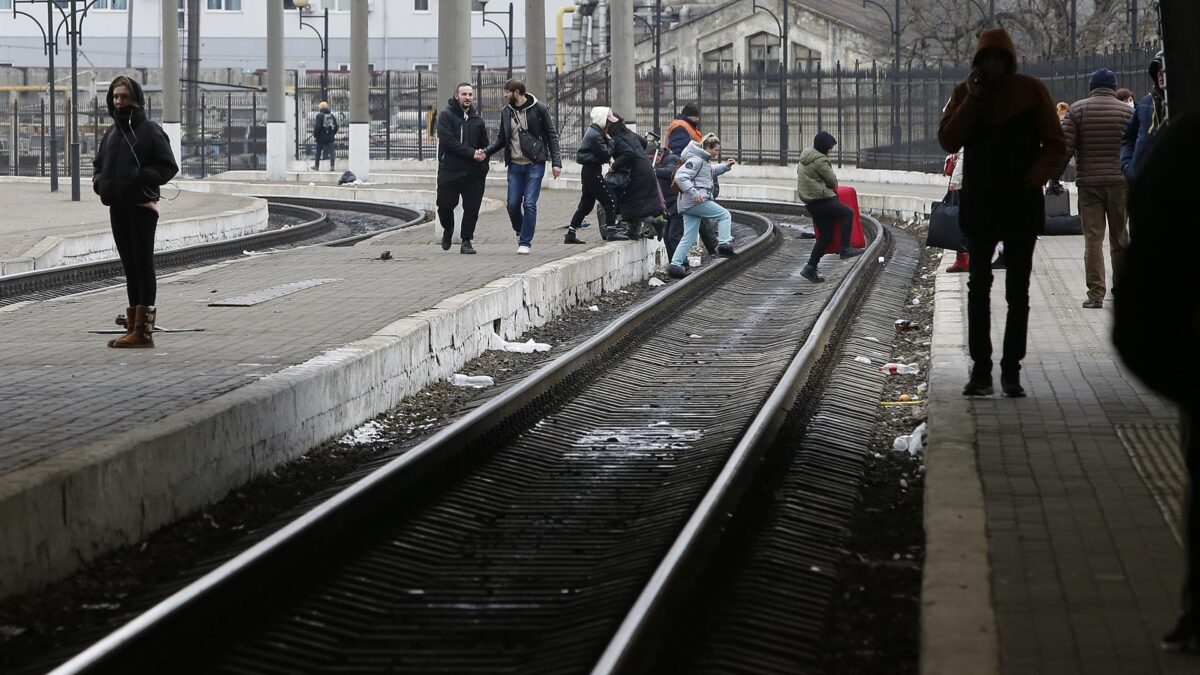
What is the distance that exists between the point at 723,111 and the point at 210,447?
40684 mm

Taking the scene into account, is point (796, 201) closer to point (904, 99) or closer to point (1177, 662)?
point (904, 99)

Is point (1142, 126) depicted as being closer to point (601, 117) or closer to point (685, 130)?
point (601, 117)

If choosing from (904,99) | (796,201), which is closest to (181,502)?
(796,201)

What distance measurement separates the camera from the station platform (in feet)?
71.6

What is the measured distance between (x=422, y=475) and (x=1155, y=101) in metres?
6.38

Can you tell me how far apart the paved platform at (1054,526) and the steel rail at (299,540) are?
2193mm

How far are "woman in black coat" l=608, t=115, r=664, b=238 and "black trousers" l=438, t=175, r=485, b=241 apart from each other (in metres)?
1.40

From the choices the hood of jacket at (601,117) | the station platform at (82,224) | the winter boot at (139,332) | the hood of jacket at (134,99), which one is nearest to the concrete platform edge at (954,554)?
the winter boot at (139,332)

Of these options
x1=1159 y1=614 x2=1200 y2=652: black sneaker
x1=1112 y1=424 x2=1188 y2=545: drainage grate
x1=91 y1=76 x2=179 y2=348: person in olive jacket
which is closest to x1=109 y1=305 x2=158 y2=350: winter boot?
x1=91 y1=76 x2=179 y2=348: person in olive jacket

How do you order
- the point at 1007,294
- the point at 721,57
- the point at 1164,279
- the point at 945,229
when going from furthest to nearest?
the point at 721,57 < the point at 945,229 < the point at 1007,294 < the point at 1164,279

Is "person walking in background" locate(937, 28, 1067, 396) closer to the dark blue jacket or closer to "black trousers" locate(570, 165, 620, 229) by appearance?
the dark blue jacket

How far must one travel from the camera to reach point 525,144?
60.4 feet

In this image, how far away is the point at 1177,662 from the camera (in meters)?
4.69

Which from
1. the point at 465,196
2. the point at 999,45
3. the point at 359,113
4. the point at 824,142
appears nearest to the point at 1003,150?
the point at 999,45
